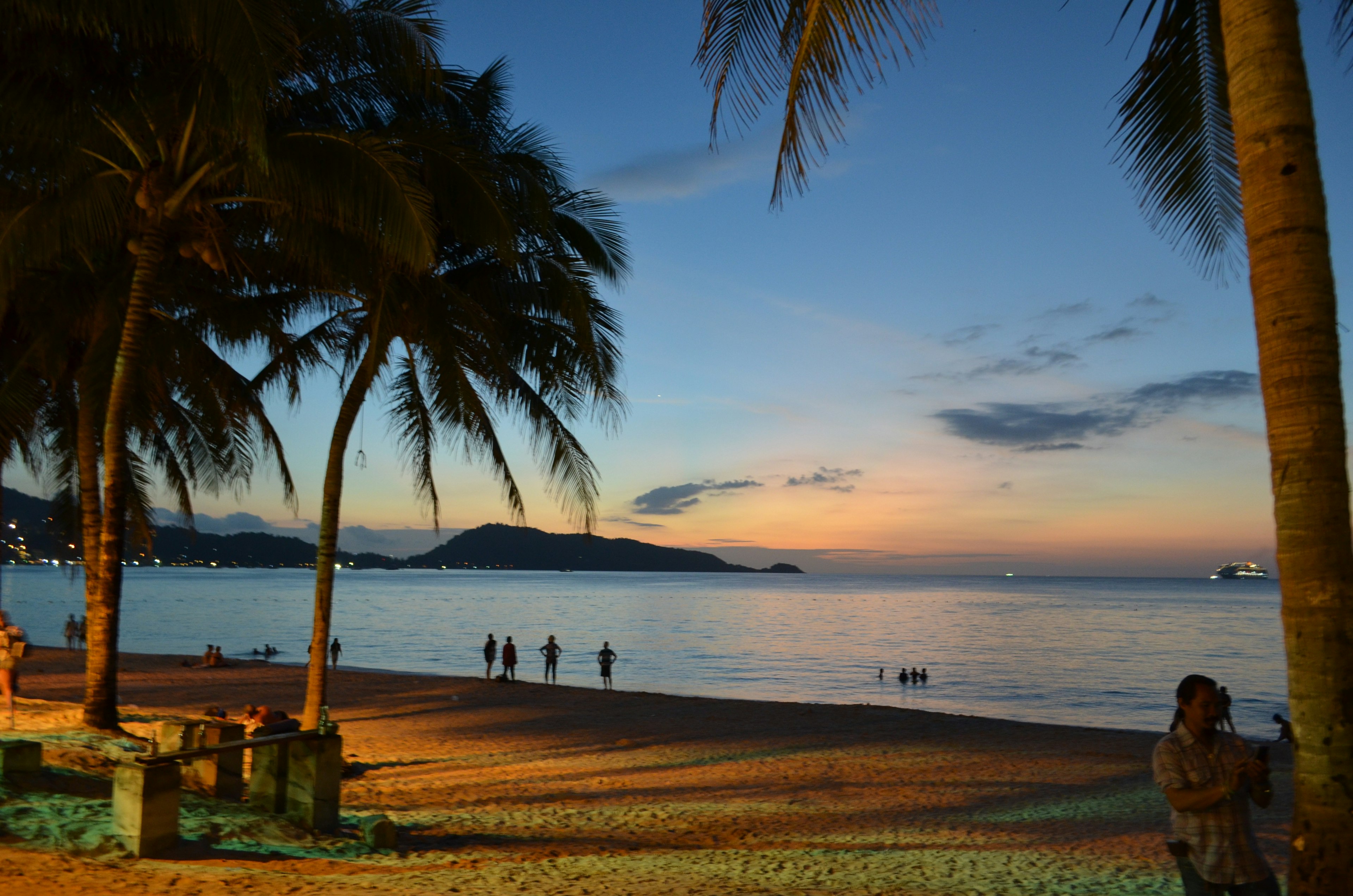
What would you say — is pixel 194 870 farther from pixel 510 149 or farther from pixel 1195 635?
pixel 1195 635

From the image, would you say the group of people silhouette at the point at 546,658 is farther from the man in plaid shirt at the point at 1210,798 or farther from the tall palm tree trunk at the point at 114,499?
the man in plaid shirt at the point at 1210,798

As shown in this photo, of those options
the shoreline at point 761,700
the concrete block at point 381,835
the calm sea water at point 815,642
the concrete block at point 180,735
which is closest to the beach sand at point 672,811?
the concrete block at point 381,835

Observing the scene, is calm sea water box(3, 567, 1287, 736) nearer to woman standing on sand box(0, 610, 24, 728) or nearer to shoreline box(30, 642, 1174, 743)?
shoreline box(30, 642, 1174, 743)

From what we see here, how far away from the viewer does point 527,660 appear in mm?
46875

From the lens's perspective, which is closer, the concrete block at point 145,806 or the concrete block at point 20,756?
the concrete block at point 145,806

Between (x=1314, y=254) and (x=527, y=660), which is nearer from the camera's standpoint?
(x=1314, y=254)

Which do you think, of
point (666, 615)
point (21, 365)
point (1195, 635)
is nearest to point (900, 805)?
point (21, 365)

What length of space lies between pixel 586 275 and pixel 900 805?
736 centimetres

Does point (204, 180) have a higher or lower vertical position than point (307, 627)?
higher

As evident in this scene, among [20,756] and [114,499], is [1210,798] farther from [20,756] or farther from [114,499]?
[114,499]

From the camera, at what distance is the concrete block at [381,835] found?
267 inches

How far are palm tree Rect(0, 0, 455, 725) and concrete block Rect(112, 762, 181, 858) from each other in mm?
4239

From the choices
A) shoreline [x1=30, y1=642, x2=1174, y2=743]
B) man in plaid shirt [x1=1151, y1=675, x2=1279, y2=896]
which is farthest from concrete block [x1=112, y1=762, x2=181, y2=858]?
shoreline [x1=30, y1=642, x2=1174, y2=743]

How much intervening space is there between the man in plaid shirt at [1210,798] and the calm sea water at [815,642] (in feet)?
82.4
